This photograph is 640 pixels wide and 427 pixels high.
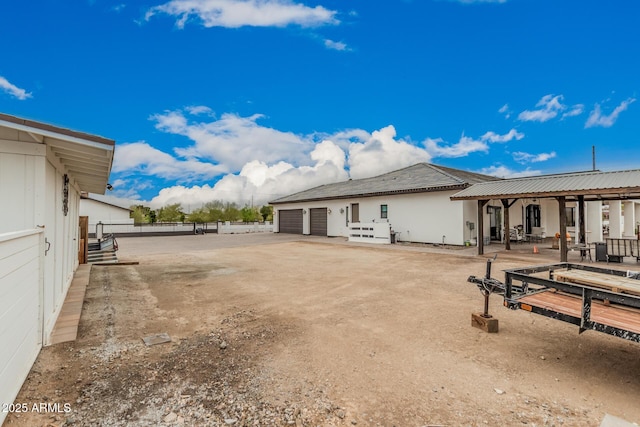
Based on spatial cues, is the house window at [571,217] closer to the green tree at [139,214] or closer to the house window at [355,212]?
the house window at [355,212]

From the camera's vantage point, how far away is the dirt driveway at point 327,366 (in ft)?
7.47

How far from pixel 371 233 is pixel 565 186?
9114 millimetres

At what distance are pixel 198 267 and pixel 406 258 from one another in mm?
7185

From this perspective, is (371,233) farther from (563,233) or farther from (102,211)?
(102,211)

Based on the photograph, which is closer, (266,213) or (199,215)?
(199,215)

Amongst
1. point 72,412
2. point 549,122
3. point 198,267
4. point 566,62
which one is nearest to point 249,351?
point 72,412

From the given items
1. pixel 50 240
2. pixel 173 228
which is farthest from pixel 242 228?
pixel 50 240

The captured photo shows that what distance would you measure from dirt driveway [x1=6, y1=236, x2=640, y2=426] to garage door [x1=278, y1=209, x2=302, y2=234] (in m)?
18.9

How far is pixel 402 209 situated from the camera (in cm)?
1677

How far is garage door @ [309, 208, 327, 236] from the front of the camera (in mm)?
21984

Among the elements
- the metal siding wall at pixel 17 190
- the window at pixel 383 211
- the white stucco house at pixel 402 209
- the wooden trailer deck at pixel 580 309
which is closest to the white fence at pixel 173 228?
the white stucco house at pixel 402 209

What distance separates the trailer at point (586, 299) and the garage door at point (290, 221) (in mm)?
21011

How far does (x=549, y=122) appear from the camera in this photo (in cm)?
2286

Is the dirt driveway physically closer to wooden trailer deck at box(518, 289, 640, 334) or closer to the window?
wooden trailer deck at box(518, 289, 640, 334)
